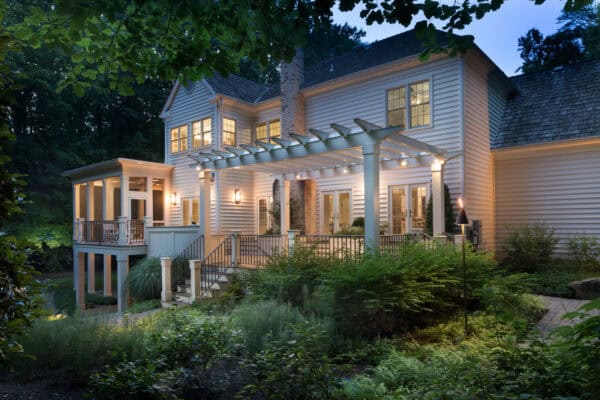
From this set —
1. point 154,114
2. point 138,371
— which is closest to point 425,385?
point 138,371

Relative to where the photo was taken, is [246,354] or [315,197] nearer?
[246,354]

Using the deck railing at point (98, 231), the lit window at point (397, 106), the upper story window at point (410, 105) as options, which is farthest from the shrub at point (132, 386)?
the deck railing at point (98, 231)

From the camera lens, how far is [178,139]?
19719 millimetres

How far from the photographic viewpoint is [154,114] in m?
30.3

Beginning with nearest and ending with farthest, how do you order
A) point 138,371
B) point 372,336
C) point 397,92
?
point 138,371 → point 372,336 → point 397,92

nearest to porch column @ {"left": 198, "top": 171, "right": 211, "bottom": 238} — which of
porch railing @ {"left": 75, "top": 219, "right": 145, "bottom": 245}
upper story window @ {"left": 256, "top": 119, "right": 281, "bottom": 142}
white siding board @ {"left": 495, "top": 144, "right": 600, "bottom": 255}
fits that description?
porch railing @ {"left": 75, "top": 219, "right": 145, "bottom": 245}

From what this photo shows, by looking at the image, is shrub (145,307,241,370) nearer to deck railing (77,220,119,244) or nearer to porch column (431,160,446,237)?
porch column (431,160,446,237)

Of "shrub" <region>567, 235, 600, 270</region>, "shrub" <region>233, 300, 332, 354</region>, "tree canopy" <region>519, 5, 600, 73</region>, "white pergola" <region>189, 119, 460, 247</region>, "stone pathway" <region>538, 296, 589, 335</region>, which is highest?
"tree canopy" <region>519, 5, 600, 73</region>

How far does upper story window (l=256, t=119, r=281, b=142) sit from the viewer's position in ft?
58.3

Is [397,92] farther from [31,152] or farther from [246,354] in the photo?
[31,152]

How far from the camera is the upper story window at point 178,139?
63.9 ft

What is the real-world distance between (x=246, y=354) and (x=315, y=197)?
11109mm

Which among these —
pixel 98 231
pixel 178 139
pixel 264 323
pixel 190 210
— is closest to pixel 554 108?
pixel 264 323

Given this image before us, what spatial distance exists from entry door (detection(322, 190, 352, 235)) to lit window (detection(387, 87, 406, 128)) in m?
3.04
